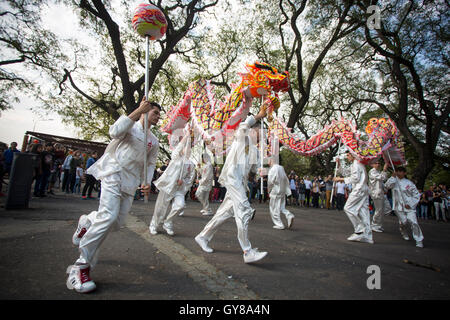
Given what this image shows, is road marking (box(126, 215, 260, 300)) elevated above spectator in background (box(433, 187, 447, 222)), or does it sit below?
below

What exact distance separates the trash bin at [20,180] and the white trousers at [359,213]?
7821mm

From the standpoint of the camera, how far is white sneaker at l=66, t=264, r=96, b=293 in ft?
6.78

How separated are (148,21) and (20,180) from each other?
5.50 metres

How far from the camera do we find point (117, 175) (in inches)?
101

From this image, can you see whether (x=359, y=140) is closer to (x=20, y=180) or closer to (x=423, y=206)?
(x=20, y=180)

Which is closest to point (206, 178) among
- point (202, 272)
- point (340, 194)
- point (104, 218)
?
point (202, 272)

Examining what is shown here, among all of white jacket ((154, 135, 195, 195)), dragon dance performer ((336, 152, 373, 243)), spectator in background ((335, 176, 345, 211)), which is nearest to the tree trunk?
spectator in background ((335, 176, 345, 211))

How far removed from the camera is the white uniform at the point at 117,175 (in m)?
2.28

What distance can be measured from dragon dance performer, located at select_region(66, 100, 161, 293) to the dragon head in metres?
1.57

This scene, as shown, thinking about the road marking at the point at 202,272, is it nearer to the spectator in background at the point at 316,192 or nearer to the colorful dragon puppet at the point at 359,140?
the colorful dragon puppet at the point at 359,140

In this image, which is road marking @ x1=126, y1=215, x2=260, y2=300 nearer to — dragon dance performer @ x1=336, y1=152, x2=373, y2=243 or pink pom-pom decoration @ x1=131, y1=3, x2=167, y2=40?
pink pom-pom decoration @ x1=131, y1=3, x2=167, y2=40

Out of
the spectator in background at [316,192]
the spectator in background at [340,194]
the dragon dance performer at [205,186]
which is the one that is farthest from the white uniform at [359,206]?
the spectator in background at [316,192]

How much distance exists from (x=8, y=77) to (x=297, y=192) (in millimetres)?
19943
